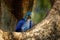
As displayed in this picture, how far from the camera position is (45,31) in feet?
3.34

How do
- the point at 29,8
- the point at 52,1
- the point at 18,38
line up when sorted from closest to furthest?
the point at 18,38 → the point at 52,1 → the point at 29,8

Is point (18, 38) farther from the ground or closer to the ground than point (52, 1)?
closer to the ground

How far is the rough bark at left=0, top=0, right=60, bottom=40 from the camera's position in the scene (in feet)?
3.25

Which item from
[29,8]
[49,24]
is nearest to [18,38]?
[49,24]

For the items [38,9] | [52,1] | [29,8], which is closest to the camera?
[52,1]

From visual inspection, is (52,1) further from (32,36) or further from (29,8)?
(29,8)

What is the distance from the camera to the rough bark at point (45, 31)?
990 mm

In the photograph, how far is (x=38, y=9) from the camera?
4.25ft

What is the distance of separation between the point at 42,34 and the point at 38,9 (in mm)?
323

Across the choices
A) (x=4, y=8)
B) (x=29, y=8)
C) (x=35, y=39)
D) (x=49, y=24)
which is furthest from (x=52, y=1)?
(x=4, y=8)

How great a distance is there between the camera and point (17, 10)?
148cm

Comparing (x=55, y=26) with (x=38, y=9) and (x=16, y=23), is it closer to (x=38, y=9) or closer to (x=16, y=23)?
(x=38, y=9)

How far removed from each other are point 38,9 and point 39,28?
11.8 inches

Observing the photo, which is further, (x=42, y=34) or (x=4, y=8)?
(x=4, y=8)
